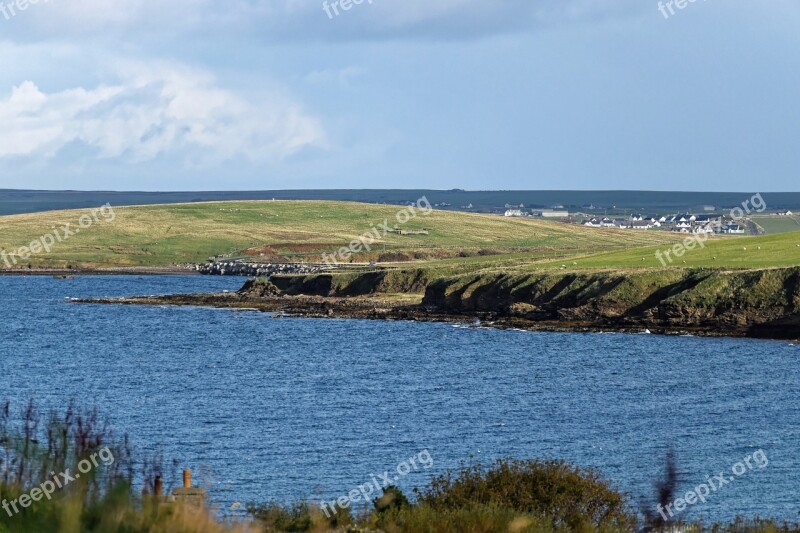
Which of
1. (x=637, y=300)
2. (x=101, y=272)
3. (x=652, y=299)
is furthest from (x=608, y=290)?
(x=101, y=272)

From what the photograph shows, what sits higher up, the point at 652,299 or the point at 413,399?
the point at 652,299

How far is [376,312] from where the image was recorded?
89688mm

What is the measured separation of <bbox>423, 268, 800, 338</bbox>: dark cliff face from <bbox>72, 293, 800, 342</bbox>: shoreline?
2.45ft

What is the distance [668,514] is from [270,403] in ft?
84.2

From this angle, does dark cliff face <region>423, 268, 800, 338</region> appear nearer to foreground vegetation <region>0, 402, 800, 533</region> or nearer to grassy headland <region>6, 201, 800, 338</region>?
grassy headland <region>6, 201, 800, 338</region>

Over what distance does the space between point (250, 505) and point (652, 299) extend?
193ft

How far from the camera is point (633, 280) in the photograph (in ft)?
253

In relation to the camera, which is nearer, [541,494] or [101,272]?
[541,494]

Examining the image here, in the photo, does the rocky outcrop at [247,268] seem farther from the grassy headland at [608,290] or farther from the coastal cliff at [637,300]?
the coastal cliff at [637,300]

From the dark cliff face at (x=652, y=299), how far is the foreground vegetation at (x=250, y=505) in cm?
4975

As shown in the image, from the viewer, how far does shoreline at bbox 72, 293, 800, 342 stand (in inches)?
2837

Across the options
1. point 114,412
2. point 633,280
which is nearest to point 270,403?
point 114,412

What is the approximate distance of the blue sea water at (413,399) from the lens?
3203 centimetres

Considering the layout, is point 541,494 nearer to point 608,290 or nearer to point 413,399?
point 413,399
